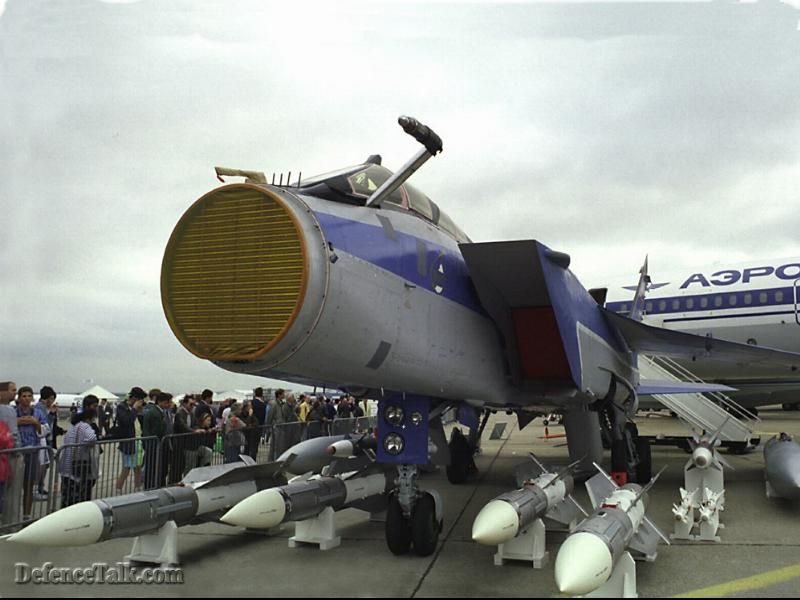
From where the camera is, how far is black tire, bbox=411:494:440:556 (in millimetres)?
6059

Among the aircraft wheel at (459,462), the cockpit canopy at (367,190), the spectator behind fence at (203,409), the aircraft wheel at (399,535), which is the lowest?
the aircraft wheel at (459,462)

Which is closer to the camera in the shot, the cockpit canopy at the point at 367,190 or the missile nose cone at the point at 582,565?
the missile nose cone at the point at 582,565

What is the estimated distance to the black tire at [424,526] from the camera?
239 inches

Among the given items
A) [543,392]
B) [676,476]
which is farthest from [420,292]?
[676,476]

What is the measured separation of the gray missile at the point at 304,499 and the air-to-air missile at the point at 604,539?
99.7 inches

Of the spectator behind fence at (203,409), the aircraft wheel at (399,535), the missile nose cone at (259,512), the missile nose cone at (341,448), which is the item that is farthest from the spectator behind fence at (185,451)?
the aircraft wheel at (399,535)

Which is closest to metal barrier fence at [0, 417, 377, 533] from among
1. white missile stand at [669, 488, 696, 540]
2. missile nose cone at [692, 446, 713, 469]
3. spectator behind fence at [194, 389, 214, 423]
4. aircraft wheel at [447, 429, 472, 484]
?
spectator behind fence at [194, 389, 214, 423]

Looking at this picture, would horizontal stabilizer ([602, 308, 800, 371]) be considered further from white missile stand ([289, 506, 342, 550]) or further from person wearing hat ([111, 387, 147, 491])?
person wearing hat ([111, 387, 147, 491])

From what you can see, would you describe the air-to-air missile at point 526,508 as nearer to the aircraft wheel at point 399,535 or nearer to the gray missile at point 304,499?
the aircraft wheel at point 399,535

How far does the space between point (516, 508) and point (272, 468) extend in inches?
129

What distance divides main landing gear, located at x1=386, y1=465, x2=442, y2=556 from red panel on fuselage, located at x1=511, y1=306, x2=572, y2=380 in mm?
1963

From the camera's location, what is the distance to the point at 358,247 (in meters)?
5.08

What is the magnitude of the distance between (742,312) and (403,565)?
1539 centimetres

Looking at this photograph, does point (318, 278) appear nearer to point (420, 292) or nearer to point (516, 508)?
point (420, 292)
